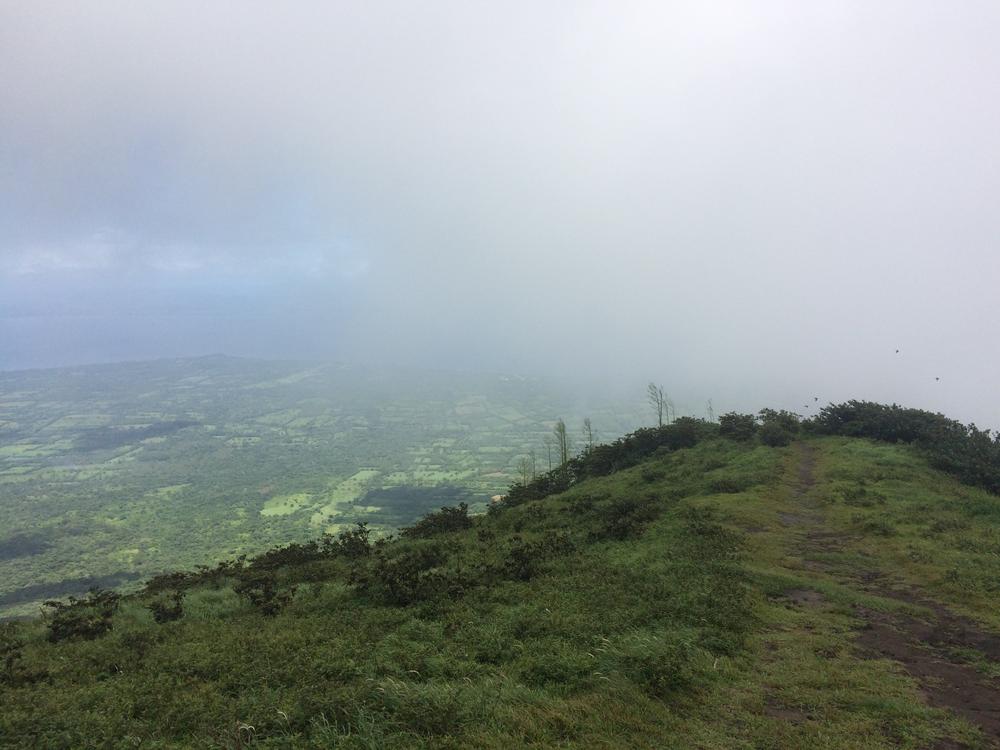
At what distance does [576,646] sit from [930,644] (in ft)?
29.0

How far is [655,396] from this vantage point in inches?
2992

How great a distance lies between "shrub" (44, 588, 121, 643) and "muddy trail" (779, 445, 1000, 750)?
20929mm

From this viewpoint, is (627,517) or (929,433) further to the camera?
A: (929,433)

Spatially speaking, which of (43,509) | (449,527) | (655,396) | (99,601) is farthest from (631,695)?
(43,509)

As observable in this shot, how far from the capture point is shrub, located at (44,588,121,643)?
1480 centimetres

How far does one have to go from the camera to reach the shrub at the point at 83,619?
14805mm

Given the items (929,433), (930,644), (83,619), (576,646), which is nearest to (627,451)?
(929,433)

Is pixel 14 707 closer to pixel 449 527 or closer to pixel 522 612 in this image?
pixel 522 612

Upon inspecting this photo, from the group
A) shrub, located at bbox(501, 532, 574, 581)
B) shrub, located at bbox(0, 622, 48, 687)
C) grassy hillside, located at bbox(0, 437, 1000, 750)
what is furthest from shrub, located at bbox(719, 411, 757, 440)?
shrub, located at bbox(0, 622, 48, 687)

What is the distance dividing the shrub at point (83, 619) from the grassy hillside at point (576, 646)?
0.18 m

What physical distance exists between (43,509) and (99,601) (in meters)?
146

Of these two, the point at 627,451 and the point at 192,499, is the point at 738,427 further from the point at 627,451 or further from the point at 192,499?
the point at 192,499

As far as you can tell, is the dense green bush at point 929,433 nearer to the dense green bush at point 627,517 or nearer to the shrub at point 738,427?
the shrub at point 738,427

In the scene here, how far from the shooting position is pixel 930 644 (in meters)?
11.9
